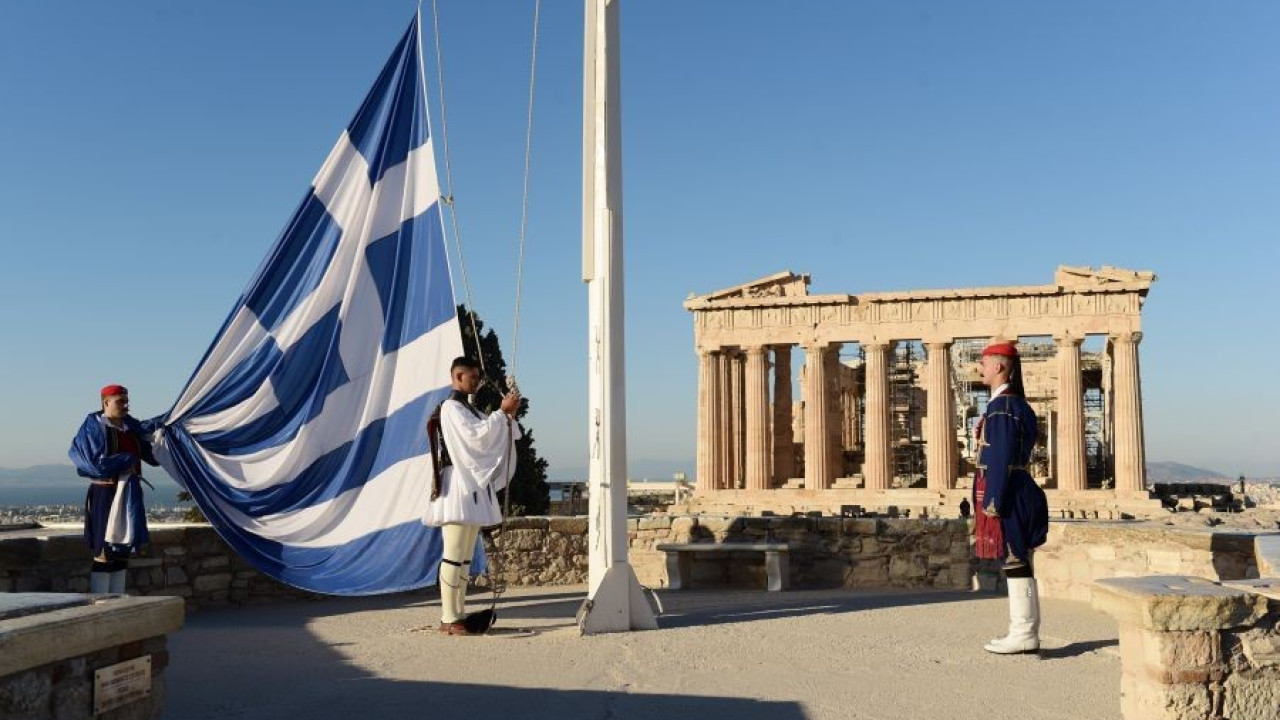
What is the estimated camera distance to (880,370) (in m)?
40.6

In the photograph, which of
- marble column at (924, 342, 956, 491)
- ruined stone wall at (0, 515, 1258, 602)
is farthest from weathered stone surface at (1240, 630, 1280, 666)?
marble column at (924, 342, 956, 491)

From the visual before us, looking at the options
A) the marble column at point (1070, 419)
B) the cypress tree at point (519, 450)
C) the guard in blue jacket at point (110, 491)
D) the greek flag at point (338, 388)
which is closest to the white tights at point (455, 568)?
Result: the greek flag at point (338, 388)

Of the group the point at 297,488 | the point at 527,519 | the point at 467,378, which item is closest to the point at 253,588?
the point at 297,488

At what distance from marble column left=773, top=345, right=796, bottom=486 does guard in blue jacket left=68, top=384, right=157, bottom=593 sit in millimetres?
35493

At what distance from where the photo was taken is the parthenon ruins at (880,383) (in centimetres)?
3794

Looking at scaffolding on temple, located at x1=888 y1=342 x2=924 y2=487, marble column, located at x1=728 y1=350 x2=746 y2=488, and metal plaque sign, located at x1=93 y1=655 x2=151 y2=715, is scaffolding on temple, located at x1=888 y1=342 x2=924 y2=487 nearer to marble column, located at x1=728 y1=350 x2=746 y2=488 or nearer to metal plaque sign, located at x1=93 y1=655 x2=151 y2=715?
marble column, located at x1=728 y1=350 x2=746 y2=488

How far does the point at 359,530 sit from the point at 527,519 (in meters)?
2.64

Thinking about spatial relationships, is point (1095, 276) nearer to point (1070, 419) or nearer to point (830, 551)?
point (1070, 419)

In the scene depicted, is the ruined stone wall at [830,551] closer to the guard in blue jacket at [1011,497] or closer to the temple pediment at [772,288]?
the guard in blue jacket at [1011,497]

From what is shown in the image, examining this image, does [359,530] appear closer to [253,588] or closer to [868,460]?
[253,588]

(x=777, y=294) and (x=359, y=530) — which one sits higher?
(x=777, y=294)

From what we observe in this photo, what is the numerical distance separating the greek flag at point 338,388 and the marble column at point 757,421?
3263 centimetres

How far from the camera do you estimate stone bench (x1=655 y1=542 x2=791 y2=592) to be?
11.3 meters

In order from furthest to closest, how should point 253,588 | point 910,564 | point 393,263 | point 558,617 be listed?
point 910,564 < point 253,588 < point 393,263 < point 558,617
